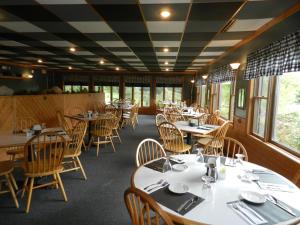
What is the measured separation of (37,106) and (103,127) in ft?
5.48

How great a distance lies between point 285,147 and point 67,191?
3116 millimetres

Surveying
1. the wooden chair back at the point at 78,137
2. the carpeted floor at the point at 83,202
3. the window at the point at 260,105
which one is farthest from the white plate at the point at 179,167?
the window at the point at 260,105

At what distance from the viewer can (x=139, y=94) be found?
1216cm

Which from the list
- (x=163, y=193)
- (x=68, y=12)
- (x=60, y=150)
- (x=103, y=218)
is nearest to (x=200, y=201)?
(x=163, y=193)

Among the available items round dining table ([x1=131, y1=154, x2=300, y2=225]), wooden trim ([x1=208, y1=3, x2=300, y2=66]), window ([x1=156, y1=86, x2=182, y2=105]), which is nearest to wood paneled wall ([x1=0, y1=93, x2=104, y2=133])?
round dining table ([x1=131, y1=154, x2=300, y2=225])

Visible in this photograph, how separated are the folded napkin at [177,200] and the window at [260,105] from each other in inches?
104

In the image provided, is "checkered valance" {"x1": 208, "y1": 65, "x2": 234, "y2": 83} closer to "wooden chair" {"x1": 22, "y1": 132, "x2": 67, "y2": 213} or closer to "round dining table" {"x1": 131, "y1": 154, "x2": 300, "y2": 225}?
"round dining table" {"x1": 131, "y1": 154, "x2": 300, "y2": 225}

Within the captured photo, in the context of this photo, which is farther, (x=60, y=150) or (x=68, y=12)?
(x=68, y=12)

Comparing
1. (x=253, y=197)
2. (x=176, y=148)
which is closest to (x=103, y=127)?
(x=176, y=148)

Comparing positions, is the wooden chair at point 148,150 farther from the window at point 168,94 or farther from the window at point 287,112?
the window at point 168,94

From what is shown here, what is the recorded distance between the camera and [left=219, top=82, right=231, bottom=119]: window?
19.4 feet

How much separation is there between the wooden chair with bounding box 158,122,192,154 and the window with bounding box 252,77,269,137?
1290 mm

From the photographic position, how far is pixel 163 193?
1505 millimetres

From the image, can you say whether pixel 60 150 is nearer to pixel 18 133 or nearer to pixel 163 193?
pixel 18 133
